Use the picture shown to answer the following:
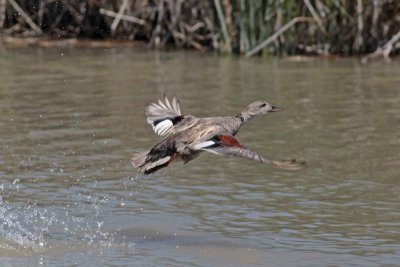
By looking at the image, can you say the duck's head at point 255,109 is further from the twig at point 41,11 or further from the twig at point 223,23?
the twig at point 41,11

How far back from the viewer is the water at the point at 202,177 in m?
5.90

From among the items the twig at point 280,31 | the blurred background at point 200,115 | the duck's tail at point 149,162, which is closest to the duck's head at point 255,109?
the blurred background at point 200,115

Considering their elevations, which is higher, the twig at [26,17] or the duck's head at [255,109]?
the twig at [26,17]

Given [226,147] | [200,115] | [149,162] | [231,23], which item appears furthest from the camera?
[231,23]

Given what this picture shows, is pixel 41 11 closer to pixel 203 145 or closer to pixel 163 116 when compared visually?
pixel 163 116

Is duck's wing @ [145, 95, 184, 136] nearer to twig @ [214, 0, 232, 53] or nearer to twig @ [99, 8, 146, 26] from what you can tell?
twig @ [214, 0, 232, 53]

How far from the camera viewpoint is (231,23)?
13344 mm

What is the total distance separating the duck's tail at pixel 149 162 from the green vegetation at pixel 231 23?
7022 mm

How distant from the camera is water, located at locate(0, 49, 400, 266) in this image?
5.90 meters

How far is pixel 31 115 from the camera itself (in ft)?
31.5

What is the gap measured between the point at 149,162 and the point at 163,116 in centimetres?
67

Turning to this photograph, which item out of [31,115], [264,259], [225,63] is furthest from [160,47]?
[264,259]

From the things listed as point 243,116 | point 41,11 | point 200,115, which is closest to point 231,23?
point 41,11

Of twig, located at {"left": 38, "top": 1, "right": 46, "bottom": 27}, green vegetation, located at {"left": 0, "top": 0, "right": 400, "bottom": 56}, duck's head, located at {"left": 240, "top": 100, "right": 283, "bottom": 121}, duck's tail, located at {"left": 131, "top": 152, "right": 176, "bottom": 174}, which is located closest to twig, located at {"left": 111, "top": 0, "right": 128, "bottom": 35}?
green vegetation, located at {"left": 0, "top": 0, "right": 400, "bottom": 56}
